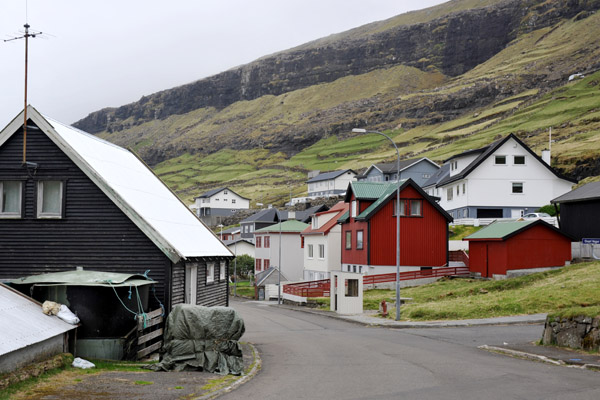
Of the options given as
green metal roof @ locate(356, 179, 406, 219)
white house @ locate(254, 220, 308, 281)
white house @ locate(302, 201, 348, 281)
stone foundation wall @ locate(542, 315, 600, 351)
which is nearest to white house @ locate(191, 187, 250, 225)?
white house @ locate(254, 220, 308, 281)

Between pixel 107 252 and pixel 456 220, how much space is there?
54647mm

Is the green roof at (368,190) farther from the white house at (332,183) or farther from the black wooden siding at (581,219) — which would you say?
the white house at (332,183)

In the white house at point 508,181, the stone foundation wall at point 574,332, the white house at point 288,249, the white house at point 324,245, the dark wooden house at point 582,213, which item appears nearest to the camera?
the stone foundation wall at point 574,332

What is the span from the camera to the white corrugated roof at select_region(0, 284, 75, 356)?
1369 cm

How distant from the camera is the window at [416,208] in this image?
176 ft

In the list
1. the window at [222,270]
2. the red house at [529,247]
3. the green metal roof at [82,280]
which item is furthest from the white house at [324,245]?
the green metal roof at [82,280]

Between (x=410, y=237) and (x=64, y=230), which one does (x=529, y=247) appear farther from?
(x=64, y=230)

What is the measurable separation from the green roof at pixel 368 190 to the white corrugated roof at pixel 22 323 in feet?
134

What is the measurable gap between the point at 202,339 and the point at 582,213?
121 ft

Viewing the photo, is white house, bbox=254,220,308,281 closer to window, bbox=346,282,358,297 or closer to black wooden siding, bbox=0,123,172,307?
window, bbox=346,282,358,297

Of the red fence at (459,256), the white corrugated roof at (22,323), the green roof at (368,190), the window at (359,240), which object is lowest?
the white corrugated roof at (22,323)

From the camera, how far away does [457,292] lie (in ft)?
134

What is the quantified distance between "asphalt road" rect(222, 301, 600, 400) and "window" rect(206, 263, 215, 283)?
9.86ft

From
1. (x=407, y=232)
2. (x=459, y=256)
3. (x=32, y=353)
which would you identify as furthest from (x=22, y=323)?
(x=459, y=256)
